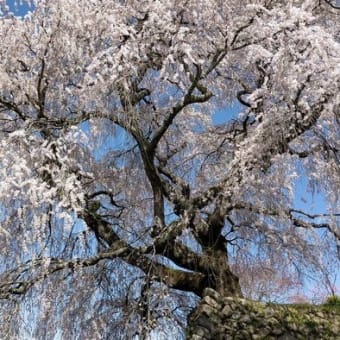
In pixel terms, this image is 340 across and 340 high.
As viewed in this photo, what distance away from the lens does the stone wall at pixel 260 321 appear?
548 cm

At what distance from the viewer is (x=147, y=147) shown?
284 inches

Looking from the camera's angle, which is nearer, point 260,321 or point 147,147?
point 260,321

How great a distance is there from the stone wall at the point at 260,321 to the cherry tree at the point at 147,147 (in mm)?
705

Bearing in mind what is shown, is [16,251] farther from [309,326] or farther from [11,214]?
[309,326]

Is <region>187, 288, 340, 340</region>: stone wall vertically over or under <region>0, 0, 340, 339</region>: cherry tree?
under

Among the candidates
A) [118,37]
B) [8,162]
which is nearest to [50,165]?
[8,162]

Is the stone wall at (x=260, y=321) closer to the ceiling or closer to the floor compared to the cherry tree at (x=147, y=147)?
closer to the floor

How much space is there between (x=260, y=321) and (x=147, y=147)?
103 inches

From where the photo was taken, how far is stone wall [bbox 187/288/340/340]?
548 centimetres

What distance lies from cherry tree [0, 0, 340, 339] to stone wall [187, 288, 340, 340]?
70cm

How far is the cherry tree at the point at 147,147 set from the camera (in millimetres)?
6117

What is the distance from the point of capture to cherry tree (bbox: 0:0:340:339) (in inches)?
241

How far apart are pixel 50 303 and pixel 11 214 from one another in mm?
1248

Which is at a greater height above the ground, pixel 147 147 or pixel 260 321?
pixel 147 147
